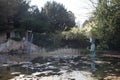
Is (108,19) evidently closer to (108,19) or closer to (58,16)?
(108,19)

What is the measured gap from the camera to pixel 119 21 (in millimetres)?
13352

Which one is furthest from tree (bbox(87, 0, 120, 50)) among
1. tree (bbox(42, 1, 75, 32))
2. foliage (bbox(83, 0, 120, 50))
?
tree (bbox(42, 1, 75, 32))

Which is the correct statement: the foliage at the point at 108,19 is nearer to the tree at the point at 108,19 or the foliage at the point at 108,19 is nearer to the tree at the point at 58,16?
the tree at the point at 108,19

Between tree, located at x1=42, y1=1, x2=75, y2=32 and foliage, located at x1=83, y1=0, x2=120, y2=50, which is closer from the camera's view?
foliage, located at x1=83, y1=0, x2=120, y2=50

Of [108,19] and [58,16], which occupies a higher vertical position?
[58,16]

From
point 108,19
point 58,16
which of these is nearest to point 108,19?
point 108,19

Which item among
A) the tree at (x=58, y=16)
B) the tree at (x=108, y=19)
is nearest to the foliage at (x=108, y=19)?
the tree at (x=108, y=19)

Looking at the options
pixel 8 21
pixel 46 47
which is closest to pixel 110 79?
pixel 46 47

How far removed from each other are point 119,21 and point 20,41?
19931 millimetres

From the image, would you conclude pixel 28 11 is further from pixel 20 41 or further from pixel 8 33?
pixel 20 41

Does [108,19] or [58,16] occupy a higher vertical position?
[58,16]

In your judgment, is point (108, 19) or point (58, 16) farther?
point (58, 16)

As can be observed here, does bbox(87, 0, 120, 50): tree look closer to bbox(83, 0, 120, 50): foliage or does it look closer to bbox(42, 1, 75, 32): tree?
bbox(83, 0, 120, 50): foliage

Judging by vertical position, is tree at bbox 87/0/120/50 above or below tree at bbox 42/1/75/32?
below
